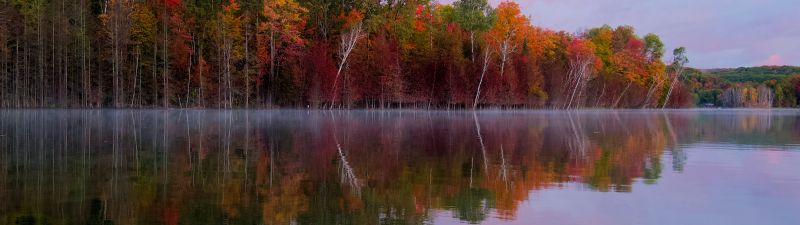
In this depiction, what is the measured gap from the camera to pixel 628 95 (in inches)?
3366

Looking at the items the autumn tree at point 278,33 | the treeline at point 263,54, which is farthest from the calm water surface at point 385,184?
the autumn tree at point 278,33

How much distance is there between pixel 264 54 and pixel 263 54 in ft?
0.37

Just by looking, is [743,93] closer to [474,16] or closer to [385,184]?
[474,16]

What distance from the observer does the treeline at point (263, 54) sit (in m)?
48.1

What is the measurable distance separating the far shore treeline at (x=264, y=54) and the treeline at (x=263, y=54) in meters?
0.10

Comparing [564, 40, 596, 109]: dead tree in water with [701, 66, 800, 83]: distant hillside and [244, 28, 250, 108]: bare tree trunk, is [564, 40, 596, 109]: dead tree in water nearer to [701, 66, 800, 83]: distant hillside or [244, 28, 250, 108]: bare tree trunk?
[244, 28, 250, 108]: bare tree trunk

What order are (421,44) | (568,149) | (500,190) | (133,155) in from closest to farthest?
(500,190), (133,155), (568,149), (421,44)

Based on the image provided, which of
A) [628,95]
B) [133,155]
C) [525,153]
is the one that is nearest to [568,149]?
[525,153]

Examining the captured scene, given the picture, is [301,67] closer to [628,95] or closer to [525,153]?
[525,153]

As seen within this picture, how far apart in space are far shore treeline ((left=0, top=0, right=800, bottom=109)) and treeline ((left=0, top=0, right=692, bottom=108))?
0.33ft

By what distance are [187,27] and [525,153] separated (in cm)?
4311

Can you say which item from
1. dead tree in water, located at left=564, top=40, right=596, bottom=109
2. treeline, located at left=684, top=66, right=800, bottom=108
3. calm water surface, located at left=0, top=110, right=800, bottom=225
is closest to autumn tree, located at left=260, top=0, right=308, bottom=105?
dead tree in water, located at left=564, top=40, right=596, bottom=109

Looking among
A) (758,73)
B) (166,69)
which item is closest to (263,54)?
(166,69)

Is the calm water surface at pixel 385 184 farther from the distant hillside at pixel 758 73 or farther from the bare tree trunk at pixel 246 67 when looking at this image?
the distant hillside at pixel 758 73
